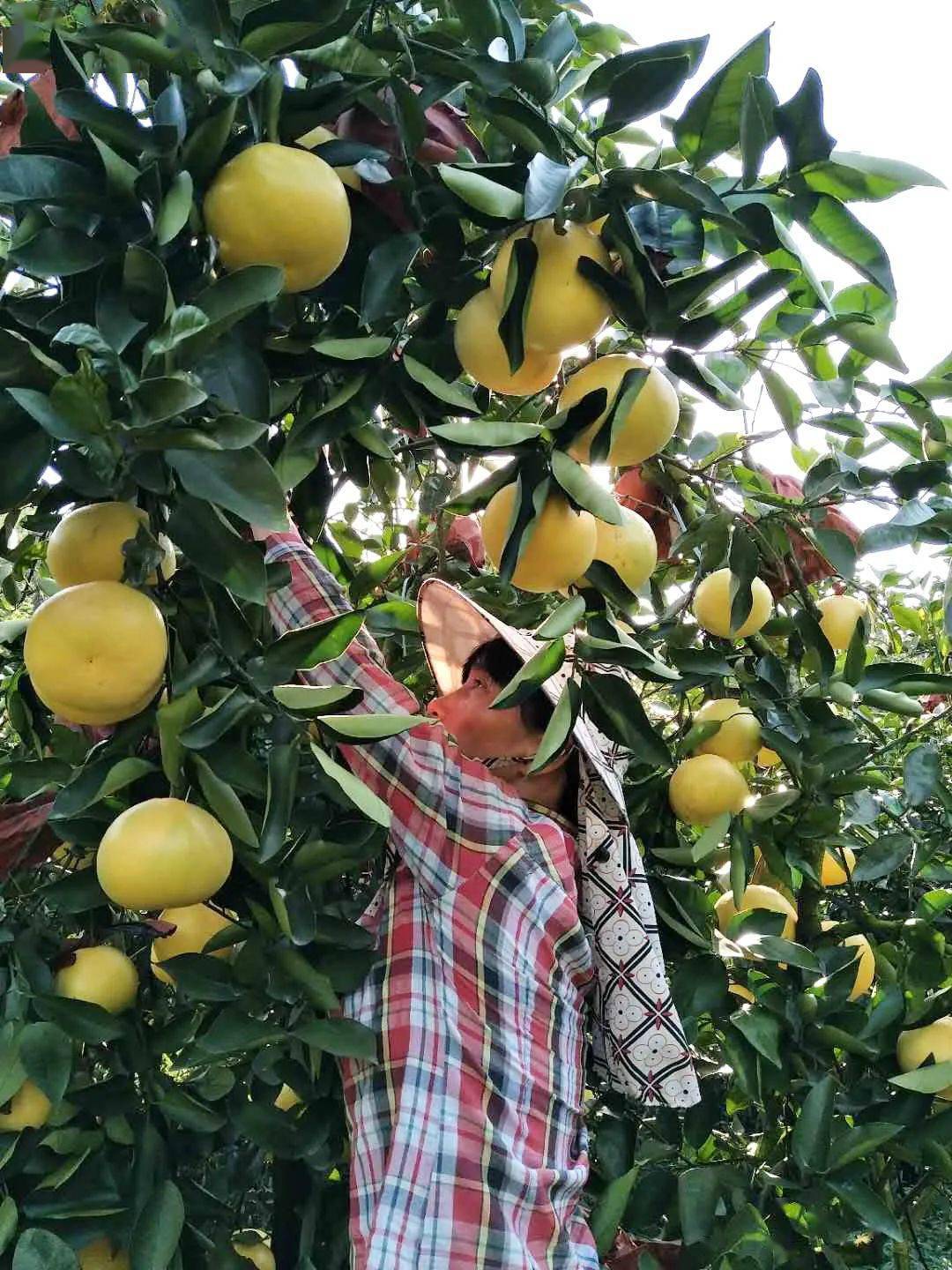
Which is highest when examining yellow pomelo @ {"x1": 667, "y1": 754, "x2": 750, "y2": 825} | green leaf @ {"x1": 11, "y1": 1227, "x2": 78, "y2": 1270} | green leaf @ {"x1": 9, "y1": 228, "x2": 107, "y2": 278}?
green leaf @ {"x1": 9, "y1": 228, "x2": 107, "y2": 278}

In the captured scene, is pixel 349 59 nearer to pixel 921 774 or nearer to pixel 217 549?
pixel 217 549

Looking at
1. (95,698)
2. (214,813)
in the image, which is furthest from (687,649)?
(95,698)

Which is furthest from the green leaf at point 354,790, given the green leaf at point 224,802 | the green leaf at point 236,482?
the green leaf at point 236,482

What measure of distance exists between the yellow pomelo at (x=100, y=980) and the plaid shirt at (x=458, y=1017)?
0.25 meters

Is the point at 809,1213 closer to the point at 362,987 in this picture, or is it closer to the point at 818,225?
the point at 362,987

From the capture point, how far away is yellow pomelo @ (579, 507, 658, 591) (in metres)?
1.28

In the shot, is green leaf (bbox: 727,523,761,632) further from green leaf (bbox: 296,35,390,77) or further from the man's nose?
green leaf (bbox: 296,35,390,77)

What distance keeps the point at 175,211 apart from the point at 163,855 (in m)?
0.52

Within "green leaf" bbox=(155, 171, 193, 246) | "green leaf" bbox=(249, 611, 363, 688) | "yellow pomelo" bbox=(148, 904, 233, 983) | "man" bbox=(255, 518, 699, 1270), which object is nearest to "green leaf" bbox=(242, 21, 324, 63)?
"green leaf" bbox=(155, 171, 193, 246)

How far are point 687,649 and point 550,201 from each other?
31.3 inches

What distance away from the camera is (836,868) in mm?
1721

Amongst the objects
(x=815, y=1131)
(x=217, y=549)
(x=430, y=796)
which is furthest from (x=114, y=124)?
(x=815, y=1131)

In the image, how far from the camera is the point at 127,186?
79 centimetres

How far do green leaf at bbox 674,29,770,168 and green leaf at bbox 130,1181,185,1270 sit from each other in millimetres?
1122
